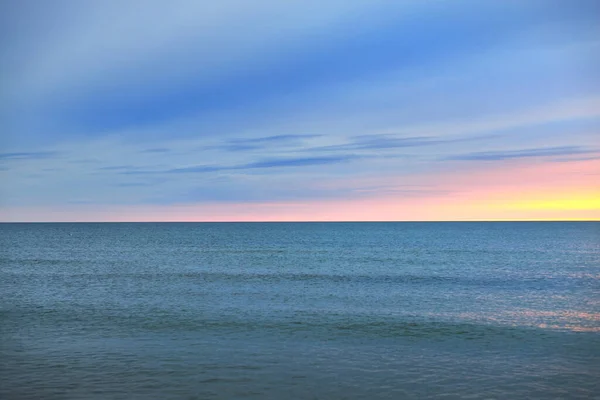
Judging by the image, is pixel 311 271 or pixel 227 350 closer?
pixel 227 350

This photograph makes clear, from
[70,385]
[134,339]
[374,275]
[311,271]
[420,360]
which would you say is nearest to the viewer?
[70,385]

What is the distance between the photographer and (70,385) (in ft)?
62.7

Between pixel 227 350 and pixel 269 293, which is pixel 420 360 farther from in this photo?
pixel 269 293

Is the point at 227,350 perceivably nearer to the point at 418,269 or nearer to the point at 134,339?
the point at 134,339

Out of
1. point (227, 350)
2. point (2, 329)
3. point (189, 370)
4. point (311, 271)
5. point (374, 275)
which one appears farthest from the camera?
point (311, 271)

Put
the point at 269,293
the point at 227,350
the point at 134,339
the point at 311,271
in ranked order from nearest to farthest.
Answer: the point at 227,350 → the point at 134,339 → the point at 269,293 → the point at 311,271

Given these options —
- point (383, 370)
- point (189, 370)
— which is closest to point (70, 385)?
point (189, 370)

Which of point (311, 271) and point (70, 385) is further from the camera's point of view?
point (311, 271)

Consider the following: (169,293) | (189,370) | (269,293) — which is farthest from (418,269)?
(189,370)

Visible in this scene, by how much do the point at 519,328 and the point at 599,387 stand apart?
32.4ft

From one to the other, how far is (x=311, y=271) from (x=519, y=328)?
33601mm

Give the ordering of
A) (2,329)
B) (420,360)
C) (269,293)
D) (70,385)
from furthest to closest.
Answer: (269,293) < (2,329) < (420,360) < (70,385)

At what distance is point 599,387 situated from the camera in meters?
19.2

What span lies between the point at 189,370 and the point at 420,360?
10.5 metres
